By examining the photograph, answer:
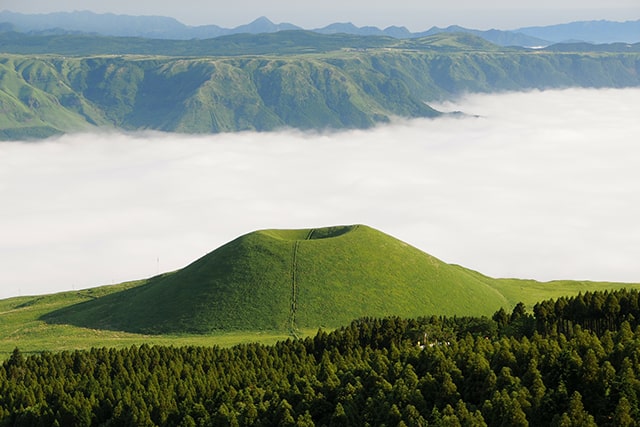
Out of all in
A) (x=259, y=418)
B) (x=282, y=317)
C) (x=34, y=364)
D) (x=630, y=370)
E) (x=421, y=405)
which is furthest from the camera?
(x=282, y=317)

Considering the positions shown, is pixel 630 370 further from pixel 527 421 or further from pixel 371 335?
pixel 371 335

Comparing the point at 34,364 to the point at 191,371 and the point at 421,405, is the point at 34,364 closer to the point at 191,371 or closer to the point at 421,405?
the point at 191,371

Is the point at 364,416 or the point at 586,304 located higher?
the point at 586,304

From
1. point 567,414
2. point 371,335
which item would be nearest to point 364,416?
point 567,414

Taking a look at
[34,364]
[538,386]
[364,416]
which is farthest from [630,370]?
[34,364]

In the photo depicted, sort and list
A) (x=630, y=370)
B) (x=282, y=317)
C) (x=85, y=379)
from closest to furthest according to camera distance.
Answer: (x=630, y=370) → (x=85, y=379) → (x=282, y=317)

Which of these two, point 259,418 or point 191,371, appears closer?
point 259,418
